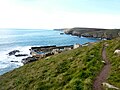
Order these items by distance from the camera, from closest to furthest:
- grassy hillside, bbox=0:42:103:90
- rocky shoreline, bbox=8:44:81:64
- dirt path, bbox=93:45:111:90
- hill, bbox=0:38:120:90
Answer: dirt path, bbox=93:45:111:90 → hill, bbox=0:38:120:90 → grassy hillside, bbox=0:42:103:90 → rocky shoreline, bbox=8:44:81:64

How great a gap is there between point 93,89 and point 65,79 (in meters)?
7.02

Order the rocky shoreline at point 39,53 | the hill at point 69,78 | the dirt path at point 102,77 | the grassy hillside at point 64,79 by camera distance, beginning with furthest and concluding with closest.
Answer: the rocky shoreline at point 39,53 < the grassy hillside at point 64,79 < the hill at point 69,78 < the dirt path at point 102,77

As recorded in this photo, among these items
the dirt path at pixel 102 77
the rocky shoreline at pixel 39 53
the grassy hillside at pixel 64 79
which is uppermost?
the dirt path at pixel 102 77

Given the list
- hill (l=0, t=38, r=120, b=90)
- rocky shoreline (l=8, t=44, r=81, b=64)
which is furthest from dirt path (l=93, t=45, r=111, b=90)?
rocky shoreline (l=8, t=44, r=81, b=64)

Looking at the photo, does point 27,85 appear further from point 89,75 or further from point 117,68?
point 117,68

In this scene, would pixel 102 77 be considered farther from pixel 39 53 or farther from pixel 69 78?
pixel 39 53

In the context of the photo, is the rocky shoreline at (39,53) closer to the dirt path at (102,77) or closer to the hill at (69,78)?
the hill at (69,78)

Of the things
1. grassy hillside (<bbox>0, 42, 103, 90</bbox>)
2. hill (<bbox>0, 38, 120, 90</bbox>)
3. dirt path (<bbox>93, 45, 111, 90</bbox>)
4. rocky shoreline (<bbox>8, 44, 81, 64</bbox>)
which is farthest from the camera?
rocky shoreline (<bbox>8, 44, 81, 64</bbox>)

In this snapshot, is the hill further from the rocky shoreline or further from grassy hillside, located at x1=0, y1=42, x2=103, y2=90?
the rocky shoreline

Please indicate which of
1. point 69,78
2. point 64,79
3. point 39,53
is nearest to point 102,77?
point 69,78

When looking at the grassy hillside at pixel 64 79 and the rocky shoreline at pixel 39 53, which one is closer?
the grassy hillside at pixel 64 79

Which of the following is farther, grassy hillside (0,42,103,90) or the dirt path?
grassy hillside (0,42,103,90)

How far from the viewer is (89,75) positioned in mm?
27938

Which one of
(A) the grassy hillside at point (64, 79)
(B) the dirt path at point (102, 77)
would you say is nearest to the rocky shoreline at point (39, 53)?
(A) the grassy hillside at point (64, 79)
